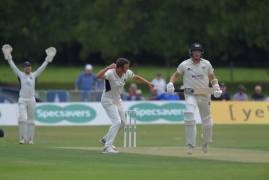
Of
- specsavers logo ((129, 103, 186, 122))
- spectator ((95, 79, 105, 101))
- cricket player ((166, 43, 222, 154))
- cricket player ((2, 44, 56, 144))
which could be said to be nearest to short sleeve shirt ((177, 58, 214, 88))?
cricket player ((166, 43, 222, 154))

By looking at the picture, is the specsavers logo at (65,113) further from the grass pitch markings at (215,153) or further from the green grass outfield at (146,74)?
the green grass outfield at (146,74)

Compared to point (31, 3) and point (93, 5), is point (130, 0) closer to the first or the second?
point (93, 5)

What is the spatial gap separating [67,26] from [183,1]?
682 centimetres

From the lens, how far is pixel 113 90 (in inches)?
744

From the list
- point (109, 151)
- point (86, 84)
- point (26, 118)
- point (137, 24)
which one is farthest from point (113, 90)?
point (137, 24)

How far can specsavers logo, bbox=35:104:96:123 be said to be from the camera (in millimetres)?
31480

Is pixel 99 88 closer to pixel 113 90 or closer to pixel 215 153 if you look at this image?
pixel 113 90

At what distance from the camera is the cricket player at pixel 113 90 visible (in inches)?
731

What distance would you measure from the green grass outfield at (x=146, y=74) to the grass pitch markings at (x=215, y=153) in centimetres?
3160

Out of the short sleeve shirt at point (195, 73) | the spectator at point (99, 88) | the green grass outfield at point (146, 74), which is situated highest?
the green grass outfield at point (146, 74)

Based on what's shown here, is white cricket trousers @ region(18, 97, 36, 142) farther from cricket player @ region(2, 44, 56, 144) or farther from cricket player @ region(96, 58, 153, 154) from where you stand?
cricket player @ region(96, 58, 153, 154)

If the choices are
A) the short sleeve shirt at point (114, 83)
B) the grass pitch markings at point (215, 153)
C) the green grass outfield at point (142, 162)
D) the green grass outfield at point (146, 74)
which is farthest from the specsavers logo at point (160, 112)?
the green grass outfield at point (146, 74)

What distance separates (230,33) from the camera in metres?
49.2

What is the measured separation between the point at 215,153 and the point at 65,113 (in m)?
13.5
